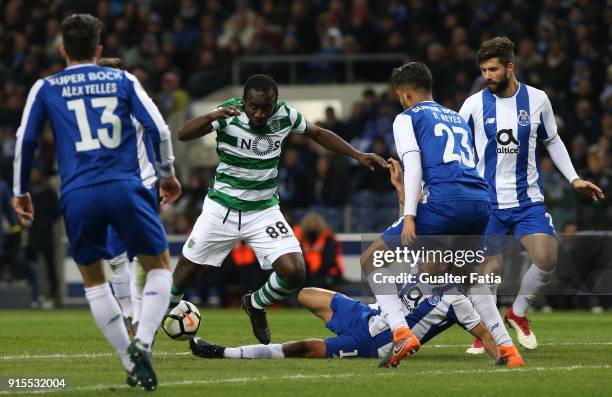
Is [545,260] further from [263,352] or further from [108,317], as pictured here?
[108,317]

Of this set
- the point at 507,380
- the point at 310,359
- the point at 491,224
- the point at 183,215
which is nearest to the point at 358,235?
the point at 183,215

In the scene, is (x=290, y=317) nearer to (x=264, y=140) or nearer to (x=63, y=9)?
(x=264, y=140)

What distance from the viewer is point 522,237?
11.4 metres

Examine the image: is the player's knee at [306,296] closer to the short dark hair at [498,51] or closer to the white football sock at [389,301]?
the white football sock at [389,301]

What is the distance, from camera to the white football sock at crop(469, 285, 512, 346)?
30.8 ft

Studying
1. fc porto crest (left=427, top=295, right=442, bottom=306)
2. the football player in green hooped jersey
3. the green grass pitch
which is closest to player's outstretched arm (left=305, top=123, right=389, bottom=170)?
the football player in green hooped jersey

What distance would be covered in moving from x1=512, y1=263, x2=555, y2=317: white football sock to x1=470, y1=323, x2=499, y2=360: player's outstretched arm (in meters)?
1.74

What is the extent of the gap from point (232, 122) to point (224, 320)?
5.75m

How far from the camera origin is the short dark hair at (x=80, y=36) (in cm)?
804

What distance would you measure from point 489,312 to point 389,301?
0.77m

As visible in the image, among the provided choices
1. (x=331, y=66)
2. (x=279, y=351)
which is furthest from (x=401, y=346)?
(x=331, y=66)

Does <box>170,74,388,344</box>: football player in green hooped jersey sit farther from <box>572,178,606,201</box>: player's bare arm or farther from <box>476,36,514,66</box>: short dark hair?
<box>572,178,606,201</box>: player's bare arm

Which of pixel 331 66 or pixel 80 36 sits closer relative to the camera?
pixel 80 36

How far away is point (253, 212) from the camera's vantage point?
437 inches
